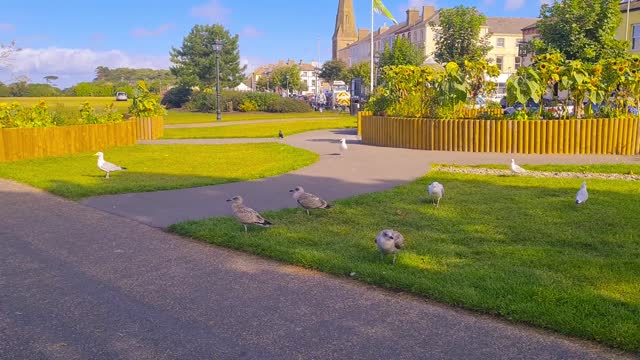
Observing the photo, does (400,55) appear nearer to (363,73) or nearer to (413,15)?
(363,73)

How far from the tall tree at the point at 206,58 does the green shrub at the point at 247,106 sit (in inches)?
421

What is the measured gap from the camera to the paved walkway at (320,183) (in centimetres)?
910

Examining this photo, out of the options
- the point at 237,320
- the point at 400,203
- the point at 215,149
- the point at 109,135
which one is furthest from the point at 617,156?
the point at 109,135

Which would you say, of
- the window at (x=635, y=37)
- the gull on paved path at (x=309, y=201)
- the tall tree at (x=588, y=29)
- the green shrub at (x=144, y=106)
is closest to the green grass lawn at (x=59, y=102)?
the green shrub at (x=144, y=106)

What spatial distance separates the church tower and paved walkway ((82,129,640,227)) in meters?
129

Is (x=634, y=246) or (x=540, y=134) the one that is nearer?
(x=634, y=246)

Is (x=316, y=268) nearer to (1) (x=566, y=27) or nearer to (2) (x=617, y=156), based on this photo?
(2) (x=617, y=156)

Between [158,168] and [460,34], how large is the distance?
101 feet

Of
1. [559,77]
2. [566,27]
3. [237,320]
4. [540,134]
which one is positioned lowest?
[237,320]

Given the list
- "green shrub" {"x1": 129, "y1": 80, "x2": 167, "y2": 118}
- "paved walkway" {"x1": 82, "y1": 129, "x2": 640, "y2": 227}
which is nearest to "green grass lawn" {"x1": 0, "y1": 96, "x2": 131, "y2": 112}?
"green shrub" {"x1": 129, "y1": 80, "x2": 167, "y2": 118}

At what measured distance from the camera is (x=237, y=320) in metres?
4.71

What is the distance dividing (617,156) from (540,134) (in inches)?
76.1

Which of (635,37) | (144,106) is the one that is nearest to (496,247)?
(144,106)

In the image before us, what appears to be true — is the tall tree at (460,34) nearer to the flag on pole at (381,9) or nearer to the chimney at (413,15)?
the flag on pole at (381,9)
